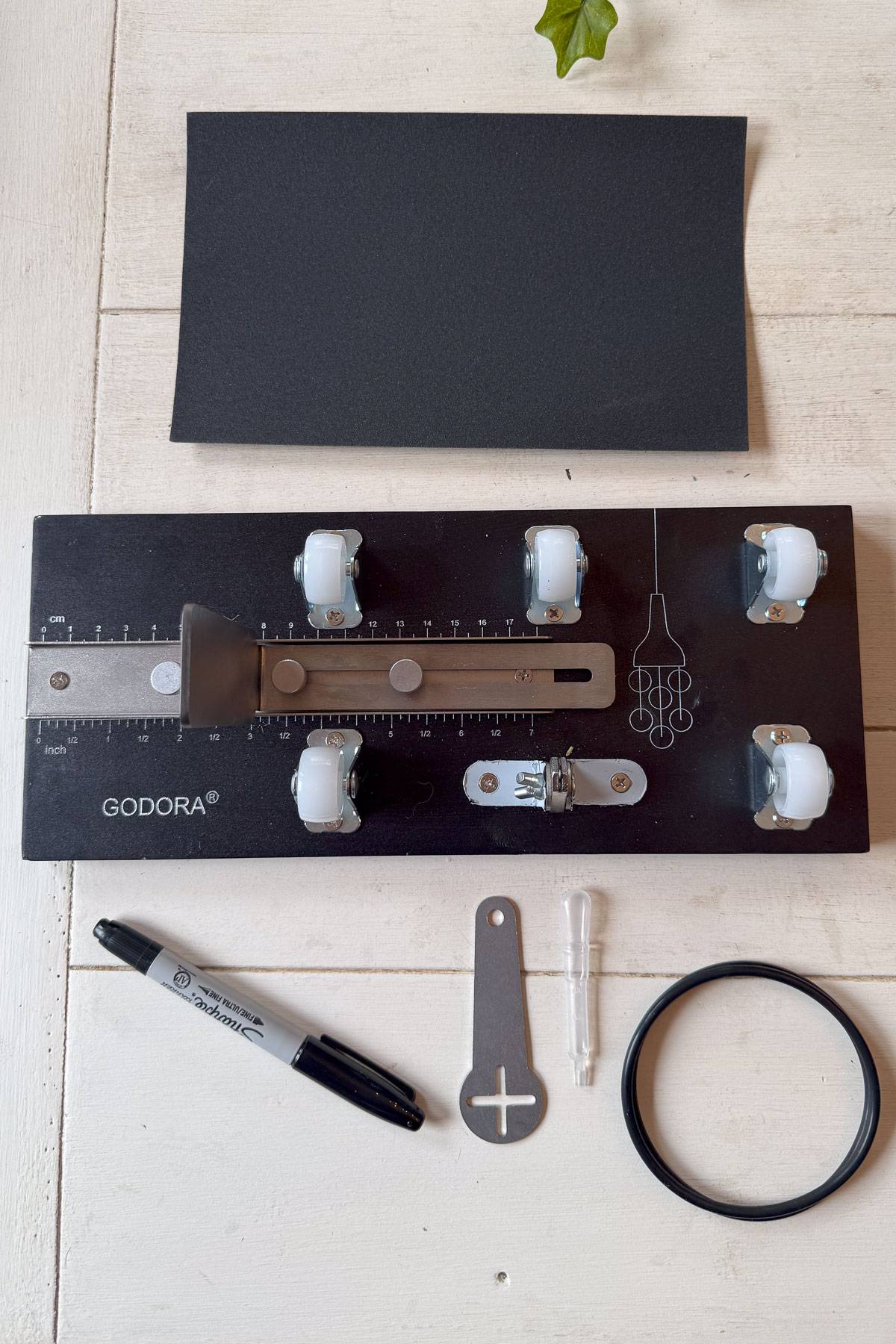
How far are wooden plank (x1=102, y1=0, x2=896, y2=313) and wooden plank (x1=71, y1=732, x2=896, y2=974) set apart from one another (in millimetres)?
500

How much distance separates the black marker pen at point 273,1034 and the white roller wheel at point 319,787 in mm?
173

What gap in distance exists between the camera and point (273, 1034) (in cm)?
67

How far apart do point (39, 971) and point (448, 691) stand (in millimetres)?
413

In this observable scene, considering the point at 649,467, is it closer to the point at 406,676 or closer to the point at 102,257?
the point at 406,676

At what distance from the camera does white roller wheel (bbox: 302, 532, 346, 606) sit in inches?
25.6

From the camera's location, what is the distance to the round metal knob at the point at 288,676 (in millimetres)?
684

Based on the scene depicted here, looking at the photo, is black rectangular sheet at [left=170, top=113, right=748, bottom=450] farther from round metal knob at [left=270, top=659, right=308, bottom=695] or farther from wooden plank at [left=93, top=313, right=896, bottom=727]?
round metal knob at [left=270, top=659, right=308, bottom=695]

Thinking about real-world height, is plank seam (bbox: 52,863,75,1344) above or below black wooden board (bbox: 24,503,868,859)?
below

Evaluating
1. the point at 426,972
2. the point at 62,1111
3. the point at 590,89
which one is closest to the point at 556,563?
the point at 426,972

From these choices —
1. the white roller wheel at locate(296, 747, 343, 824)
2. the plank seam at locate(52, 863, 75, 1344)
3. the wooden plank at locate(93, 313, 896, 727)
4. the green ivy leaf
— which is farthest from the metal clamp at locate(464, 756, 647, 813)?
the green ivy leaf

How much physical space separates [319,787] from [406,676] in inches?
4.5

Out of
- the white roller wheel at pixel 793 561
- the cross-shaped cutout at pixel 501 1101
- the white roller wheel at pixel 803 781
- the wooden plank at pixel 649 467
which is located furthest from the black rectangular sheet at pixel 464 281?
the cross-shaped cutout at pixel 501 1101

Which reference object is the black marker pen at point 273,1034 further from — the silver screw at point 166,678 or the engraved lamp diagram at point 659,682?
the engraved lamp diagram at point 659,682

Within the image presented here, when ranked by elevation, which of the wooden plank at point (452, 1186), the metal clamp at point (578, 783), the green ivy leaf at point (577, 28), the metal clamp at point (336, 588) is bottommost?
the wooden plank at point (452, 1186)
